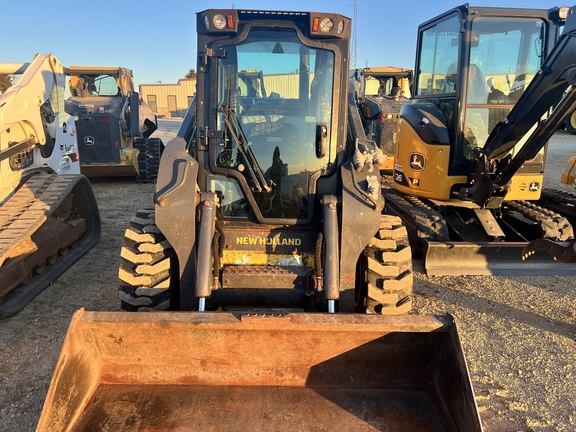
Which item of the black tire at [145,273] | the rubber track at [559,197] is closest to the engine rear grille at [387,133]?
the rubber track at [559,197]

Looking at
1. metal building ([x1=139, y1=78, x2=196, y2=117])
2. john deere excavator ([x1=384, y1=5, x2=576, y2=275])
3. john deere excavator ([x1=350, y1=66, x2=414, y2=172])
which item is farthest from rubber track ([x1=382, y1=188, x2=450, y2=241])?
metal building ([x1=139, y1=78, x2=196, y2=117])

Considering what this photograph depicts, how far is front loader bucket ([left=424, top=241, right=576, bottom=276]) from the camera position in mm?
5258

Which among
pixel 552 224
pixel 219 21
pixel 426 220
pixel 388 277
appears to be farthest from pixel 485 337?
pixel 219 21

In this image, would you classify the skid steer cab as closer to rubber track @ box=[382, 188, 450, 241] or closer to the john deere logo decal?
rubber track @ box=[382, 188, 450, 241]

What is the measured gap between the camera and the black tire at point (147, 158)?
10773 millimetres

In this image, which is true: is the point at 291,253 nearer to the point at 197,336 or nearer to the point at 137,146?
the point at 197,336

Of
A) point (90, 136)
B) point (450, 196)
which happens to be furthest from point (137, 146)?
point (450, 196)

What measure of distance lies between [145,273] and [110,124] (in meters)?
7.86

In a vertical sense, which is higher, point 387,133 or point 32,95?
point 32,95

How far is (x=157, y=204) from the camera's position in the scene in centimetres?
334

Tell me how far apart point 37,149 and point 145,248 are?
316 cm

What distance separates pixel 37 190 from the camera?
523cm

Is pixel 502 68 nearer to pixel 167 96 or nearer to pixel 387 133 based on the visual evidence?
pixel 387 133

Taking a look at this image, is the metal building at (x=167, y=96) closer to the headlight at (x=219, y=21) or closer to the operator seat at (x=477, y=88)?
the operator seat at (x=477, y=88)
